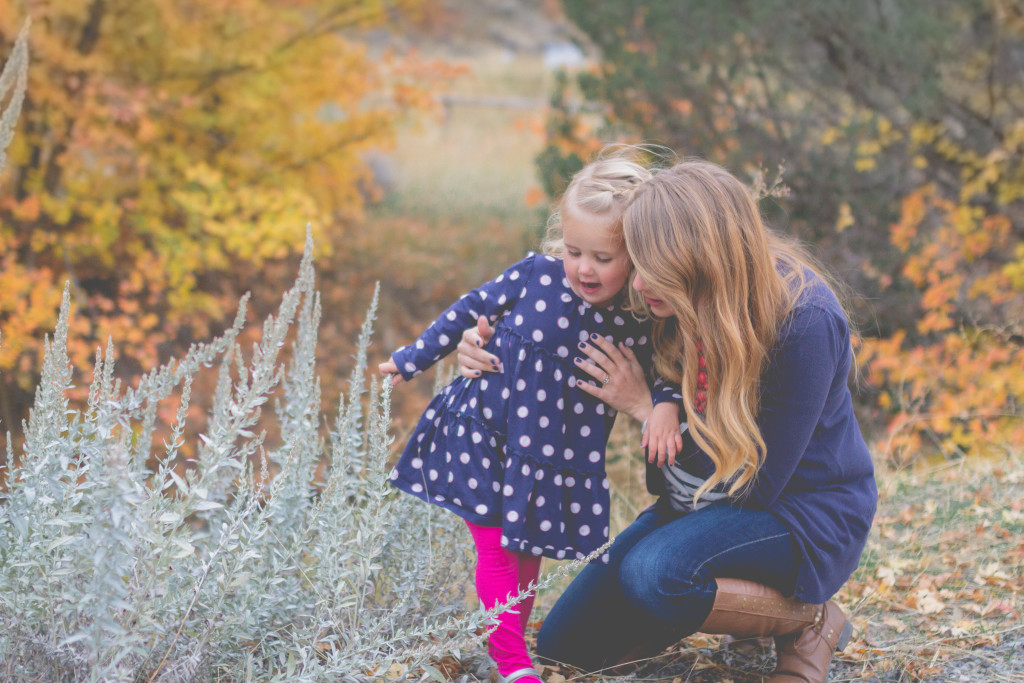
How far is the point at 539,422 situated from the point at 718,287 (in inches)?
20.5

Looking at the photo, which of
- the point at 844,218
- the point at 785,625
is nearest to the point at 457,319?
the point at 785,625

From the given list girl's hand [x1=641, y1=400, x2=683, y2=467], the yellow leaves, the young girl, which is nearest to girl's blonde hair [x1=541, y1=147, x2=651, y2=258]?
the young girl

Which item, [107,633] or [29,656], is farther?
[29,656]

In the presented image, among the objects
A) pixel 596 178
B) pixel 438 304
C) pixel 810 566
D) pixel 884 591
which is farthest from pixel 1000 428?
pixel 438 304

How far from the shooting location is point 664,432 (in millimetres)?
2111

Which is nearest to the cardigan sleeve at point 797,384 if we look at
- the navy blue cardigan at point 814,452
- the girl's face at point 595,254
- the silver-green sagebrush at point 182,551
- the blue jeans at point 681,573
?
the navy blue cardigan at point 814,452

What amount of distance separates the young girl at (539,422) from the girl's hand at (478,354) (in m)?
0.02

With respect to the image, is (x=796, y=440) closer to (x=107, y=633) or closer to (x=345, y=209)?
(x=107, y=633)

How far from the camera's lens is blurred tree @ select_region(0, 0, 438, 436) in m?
5.61

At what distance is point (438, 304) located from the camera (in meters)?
8.65

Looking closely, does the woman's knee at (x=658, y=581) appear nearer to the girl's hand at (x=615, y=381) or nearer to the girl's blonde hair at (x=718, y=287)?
the girl's blonde hair at (x=718, y=287)

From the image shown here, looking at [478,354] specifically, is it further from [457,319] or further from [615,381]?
[615,381]

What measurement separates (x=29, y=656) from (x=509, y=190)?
10448mm

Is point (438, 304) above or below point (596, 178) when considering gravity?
below
